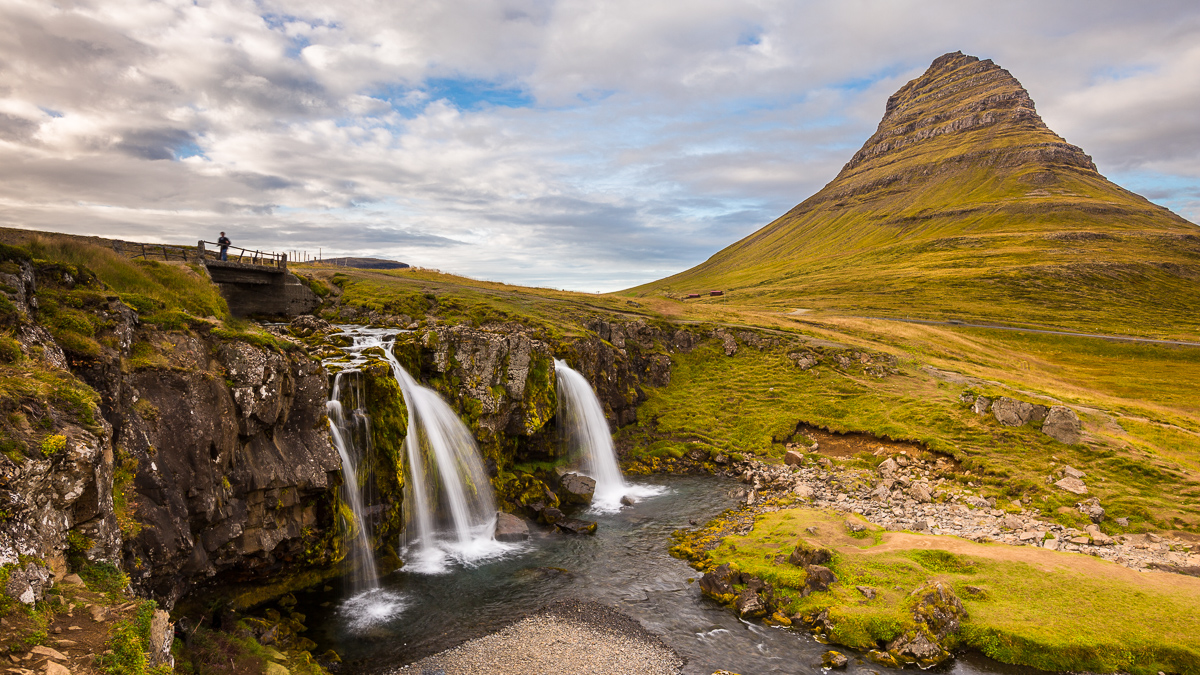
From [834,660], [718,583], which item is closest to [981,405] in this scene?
[718,583]

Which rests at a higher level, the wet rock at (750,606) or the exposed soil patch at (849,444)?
the exposed soil patch at (849,444)

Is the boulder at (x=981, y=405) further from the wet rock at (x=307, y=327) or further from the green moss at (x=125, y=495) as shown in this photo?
the green moss at (x=125, y=495)

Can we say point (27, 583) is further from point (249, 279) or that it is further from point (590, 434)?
→ point (249, 279)

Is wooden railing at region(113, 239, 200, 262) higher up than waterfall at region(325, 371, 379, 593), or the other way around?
wooden railing at region(113, 239, 200, 262)

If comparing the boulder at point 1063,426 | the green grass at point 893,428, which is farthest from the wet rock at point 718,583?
the boulder at point 1063,426

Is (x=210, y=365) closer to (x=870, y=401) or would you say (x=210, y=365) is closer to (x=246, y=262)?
(x=246, y=262)

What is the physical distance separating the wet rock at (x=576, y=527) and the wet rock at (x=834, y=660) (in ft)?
48.3

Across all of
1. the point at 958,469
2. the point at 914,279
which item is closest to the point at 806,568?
the point at 958,469

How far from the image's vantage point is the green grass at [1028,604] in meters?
18.5

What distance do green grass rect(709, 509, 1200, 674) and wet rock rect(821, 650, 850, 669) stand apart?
3.62 ft

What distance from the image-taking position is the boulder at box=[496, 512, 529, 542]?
29781 millimetres

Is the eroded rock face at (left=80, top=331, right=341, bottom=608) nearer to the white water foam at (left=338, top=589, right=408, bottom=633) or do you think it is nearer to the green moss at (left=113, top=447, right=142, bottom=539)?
the green moss at (left=113, top=447, right=142, bottom=539)

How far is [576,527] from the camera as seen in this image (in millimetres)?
31250

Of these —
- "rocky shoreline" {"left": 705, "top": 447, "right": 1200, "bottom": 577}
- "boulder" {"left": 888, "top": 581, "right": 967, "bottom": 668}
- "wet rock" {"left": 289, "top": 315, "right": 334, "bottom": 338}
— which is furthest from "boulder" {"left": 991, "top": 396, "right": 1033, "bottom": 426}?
"wet rock" {"left": 289, "top": 315, "right": 334, "bottom": 338}
